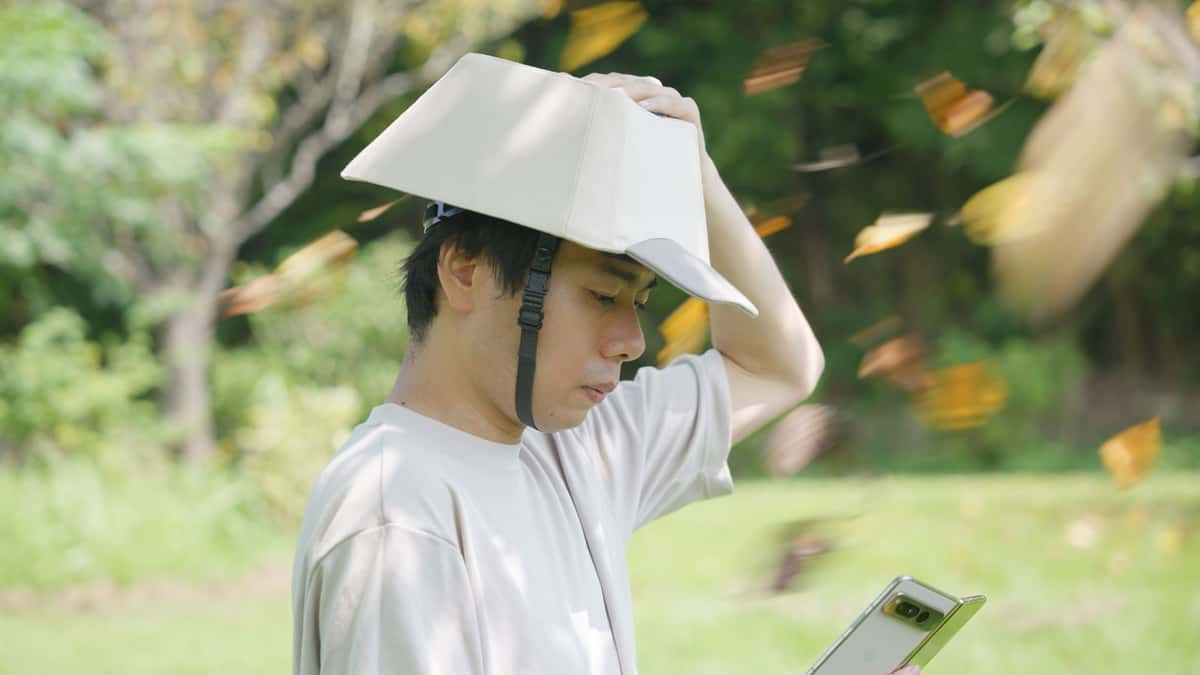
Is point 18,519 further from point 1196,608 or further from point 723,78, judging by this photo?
point 723,78

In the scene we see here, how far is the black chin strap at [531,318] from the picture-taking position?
153 centimetres

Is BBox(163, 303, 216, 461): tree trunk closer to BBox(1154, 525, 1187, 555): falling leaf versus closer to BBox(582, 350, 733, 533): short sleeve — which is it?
BBox(1154, 525, 1187, 555): falling leaf

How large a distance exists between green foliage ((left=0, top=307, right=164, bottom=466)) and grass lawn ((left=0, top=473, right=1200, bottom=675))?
2.39 m

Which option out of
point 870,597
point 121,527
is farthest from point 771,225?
point 121,527

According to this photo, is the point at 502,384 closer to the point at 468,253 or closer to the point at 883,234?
the point at 468,253

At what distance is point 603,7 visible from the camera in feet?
7.91

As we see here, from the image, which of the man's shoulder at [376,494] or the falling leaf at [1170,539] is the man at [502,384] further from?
the falling leaf at [1170,539]

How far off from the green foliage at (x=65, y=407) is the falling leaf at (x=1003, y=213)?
24.0 ft

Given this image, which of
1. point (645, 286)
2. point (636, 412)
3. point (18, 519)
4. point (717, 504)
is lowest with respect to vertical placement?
point (717, 504)

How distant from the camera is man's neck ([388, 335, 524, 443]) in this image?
62.4 inches

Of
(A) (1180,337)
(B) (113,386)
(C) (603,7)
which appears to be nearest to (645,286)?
(C) (603,7)

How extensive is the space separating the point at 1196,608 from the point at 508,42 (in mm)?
6961

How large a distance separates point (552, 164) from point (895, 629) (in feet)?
2.29

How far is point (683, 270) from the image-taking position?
1455mm
